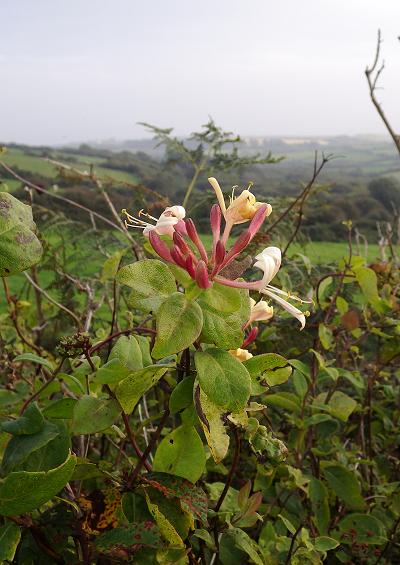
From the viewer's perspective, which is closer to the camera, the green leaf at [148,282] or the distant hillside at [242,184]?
the green leaf at [148,282]

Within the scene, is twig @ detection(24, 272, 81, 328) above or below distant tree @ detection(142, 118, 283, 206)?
below

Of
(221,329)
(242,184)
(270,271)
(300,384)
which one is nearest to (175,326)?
(221,329)

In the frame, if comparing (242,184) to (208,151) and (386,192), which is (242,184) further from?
(386,192)

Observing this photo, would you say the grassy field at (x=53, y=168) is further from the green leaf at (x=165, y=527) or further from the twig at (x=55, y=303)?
the green leaf at (x=165, y=527)

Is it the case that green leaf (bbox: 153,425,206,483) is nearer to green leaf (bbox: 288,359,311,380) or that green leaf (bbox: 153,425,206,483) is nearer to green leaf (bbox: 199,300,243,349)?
green leaf (bbox: 199,300,243,349)

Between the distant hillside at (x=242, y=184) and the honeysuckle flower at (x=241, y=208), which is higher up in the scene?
the honeysuckle flower at (x=241, y=208)

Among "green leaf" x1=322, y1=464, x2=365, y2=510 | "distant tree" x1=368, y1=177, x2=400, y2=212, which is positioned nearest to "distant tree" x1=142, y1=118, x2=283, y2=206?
"green leaf" x1=322, y1=464, x2=365, y2=510

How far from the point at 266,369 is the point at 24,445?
0.32m

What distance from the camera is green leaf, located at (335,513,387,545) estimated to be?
111cm

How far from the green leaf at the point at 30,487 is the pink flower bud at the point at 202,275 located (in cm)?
23

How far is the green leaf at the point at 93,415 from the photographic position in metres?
0.65

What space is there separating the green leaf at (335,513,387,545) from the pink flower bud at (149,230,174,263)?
2.63 ft

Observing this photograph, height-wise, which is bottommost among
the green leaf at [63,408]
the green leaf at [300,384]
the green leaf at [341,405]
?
the green leaf at [341,405]

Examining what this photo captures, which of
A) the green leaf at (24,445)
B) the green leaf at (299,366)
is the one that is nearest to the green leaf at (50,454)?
the green leaf at (24,445)
